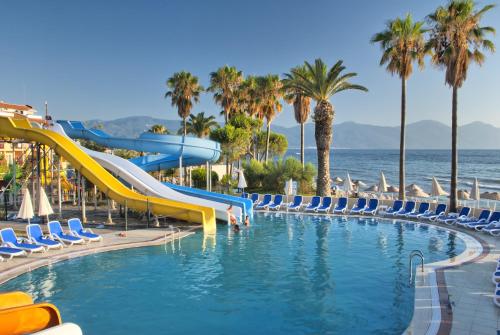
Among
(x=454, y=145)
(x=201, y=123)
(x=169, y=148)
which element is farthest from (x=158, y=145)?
(x=201, y=123)

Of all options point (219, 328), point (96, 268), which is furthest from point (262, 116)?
point (219, 328)

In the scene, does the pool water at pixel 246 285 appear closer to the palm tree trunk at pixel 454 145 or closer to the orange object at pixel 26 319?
the orange object at pixel 26 319

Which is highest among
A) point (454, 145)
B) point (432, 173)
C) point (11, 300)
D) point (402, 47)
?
point (402, 47)

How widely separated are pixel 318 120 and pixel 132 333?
2191 cm

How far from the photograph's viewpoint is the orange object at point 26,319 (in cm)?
605

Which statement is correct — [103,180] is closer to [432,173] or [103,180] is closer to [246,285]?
[246,285]

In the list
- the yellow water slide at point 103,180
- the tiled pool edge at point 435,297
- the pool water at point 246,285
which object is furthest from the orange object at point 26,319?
the yellow water slide at point 103,180

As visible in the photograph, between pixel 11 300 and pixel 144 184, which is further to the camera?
pixel 144 184

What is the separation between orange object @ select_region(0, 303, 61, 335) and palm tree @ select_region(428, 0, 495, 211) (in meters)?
21.6

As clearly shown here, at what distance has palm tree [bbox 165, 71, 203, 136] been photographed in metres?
42.9

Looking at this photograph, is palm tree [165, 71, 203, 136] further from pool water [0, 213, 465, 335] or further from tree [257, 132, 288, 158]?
pool water [0, 213, 465, 335]

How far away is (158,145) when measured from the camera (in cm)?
2466

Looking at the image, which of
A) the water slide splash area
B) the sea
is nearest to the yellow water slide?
the water slide splash area

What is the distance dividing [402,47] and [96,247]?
2117 cm
